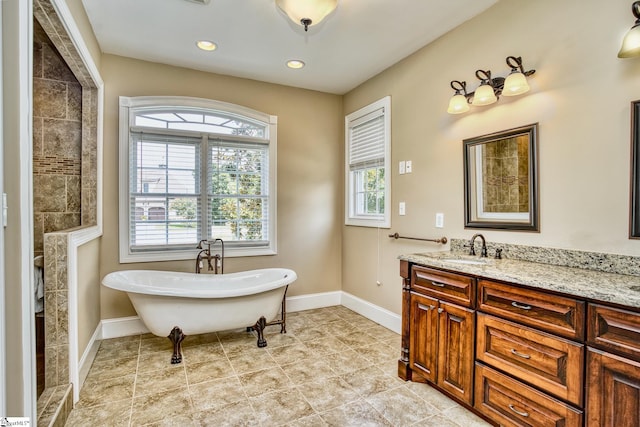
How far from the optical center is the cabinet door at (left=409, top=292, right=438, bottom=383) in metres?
2.17

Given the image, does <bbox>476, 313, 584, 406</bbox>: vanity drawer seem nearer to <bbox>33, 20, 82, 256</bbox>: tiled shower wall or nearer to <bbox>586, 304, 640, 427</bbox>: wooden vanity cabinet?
<bbox>586, 304, 640, 427</bbox>: wooden vanity cabinet

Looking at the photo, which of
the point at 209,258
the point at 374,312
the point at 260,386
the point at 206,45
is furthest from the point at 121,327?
the point at 206,45

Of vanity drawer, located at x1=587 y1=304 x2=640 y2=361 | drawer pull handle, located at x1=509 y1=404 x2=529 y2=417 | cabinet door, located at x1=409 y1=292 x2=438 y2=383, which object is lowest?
drawer pull handle, located at x1=509 y1=404 x2=529 y2=417

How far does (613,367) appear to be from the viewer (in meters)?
1.34

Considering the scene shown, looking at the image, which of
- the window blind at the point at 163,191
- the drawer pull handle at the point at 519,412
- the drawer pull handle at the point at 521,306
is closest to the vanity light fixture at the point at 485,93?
the drawer pull handle at the point at 521,306

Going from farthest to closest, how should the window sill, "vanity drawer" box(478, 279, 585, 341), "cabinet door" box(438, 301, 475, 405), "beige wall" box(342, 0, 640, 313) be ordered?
1. the window sill
2. "cabinet door" box(438, 301, 475, 405)
3. "beige wall" box(342, 0, 640, 313)
4. "vanity drawer" box(478, 279, 585, 341)

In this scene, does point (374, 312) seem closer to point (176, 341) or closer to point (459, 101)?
point (176, 341)

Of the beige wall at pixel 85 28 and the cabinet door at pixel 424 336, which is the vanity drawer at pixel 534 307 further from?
the beige wall at pixel 85 28

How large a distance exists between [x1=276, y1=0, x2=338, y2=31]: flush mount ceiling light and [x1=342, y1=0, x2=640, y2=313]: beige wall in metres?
1.27

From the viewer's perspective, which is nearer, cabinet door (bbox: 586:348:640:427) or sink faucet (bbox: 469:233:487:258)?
cabinet door (bbox: 586:348:640:427)

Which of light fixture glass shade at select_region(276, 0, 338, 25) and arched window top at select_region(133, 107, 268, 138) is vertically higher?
light fixture glass shade at select_region(276, 0, 338, 25)

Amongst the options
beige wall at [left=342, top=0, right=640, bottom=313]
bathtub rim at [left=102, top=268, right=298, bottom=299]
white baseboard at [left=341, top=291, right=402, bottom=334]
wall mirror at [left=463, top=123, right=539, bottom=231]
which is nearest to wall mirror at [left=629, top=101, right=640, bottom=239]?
beige wall at [left=342, top=0, right=640, bottom=313]

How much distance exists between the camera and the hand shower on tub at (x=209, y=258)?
343 centimetres

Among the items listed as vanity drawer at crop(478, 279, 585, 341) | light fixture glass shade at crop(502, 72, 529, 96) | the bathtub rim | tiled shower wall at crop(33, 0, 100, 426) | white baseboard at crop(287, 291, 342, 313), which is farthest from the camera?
white baseboard at crop(287, 291, 342, 313)
